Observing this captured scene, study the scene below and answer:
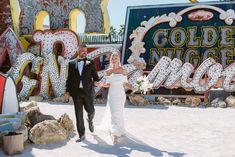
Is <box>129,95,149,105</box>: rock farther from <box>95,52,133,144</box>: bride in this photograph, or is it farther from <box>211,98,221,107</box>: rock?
<box>95,52,133,144</box>: bride

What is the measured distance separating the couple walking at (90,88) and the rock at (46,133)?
400 mm

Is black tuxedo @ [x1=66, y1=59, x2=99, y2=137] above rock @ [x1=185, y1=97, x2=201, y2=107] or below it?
above

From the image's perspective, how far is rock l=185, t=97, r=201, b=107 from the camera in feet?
43.6

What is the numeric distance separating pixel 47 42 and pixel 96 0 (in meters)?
2.87

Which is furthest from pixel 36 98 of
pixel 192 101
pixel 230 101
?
pixel 230 101

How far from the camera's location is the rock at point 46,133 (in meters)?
7.07

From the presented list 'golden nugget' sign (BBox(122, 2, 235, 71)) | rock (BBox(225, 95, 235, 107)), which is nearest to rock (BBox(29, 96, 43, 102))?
'golden nugget' sign (BBox(122, 2, 235, 71))

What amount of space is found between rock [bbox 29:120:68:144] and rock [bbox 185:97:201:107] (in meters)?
7.03

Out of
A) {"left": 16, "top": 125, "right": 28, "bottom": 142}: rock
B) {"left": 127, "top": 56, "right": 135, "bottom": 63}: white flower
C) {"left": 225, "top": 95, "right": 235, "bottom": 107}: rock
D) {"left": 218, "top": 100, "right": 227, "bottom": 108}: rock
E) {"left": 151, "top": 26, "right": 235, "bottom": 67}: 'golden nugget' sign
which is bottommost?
{"left": 16, "top": 125, "right": 28, "bottom": 142}: rock

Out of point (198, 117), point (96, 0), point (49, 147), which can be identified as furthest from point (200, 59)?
point (49, 147)

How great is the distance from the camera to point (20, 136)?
6422 millimetres

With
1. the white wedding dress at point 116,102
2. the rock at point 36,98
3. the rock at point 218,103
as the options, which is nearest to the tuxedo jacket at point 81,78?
the white wedding dress at point 116,102

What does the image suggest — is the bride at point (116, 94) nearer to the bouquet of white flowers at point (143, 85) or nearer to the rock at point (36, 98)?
the bouquet of white flowers at point (143, 85)

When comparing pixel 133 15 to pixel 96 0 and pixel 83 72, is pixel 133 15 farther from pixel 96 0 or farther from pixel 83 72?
pixel 83 72
